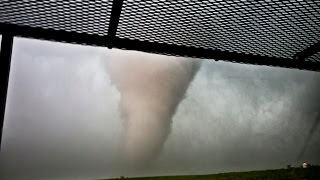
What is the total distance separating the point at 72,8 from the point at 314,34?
1.49m

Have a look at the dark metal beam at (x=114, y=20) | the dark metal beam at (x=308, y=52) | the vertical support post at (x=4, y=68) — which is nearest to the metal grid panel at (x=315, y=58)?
the dark metal beam at (x=308, y=52)

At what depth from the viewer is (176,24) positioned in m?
2.02

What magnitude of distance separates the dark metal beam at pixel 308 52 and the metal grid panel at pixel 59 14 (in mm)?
1341

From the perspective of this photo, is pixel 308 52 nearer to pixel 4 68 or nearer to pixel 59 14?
pixel 59 14

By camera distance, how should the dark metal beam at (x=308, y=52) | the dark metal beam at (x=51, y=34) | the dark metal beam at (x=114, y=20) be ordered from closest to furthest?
the dark metal beam at (x=114, y=20) < the dark metal beam at (x=51, y=34) < the dark metal beam at (x=308, y=52)

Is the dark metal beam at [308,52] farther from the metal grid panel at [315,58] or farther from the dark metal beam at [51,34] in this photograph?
the dark metal beam at [51,34]

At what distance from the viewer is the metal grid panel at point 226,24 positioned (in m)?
1.90

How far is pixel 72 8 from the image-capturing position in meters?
1.86

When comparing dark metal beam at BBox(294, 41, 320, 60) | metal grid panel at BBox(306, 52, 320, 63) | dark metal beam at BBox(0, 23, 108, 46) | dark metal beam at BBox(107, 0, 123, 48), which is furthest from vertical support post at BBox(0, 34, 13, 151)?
metal grid panel at BBox(306, 52, 320, 63)

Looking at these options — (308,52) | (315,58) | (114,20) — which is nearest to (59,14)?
(114,20)

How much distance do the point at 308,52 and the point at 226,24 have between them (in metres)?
0.72

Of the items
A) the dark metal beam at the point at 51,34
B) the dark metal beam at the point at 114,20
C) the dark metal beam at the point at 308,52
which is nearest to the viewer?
the dark metal beam at the point at 114,20

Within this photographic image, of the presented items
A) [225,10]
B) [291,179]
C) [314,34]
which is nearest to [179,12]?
[225,10]

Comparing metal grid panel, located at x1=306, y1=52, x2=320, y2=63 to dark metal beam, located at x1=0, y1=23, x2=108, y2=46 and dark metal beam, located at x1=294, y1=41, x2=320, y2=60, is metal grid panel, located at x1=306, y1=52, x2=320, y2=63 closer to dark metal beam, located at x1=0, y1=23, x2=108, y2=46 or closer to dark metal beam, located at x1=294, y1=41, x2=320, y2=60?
dark metal beam, located at x1=294, y1=41, x2=320, y2=60
